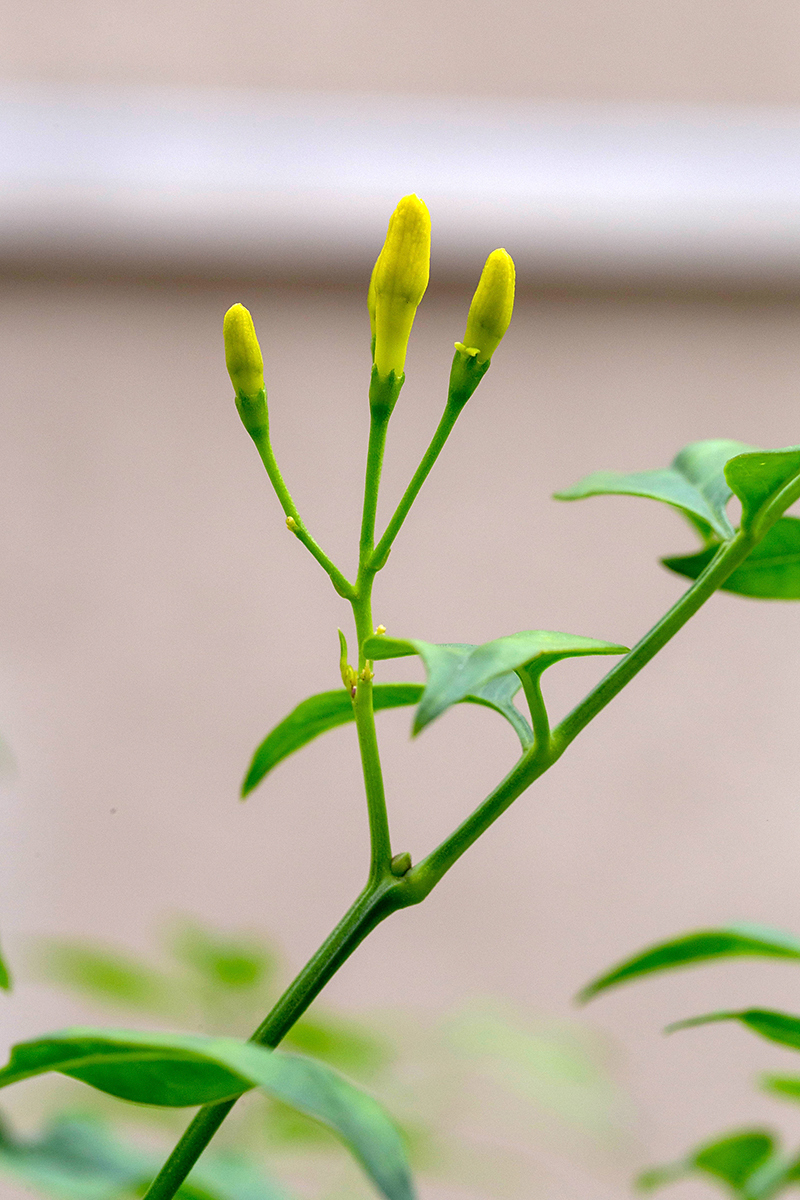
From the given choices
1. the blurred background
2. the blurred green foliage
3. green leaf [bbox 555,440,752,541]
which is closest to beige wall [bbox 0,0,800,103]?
the blurred background

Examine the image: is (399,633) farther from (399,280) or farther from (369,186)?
(399,280)

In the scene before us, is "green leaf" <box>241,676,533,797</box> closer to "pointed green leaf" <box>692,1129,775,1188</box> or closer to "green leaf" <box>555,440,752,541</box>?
"green leaf" <box>555,440,752,541</box>

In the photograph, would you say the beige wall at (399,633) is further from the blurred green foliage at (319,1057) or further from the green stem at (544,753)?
the green stem at (544,753)

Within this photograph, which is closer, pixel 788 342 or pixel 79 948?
pixel 79 948

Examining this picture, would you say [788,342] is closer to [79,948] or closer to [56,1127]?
[79,948]

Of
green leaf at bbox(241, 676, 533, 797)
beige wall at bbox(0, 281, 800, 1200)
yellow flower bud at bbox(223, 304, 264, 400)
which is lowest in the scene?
green leaf at bbox(241, 676, 533, 797)

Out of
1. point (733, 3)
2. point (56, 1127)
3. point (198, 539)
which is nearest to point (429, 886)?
point (56, 1127)
